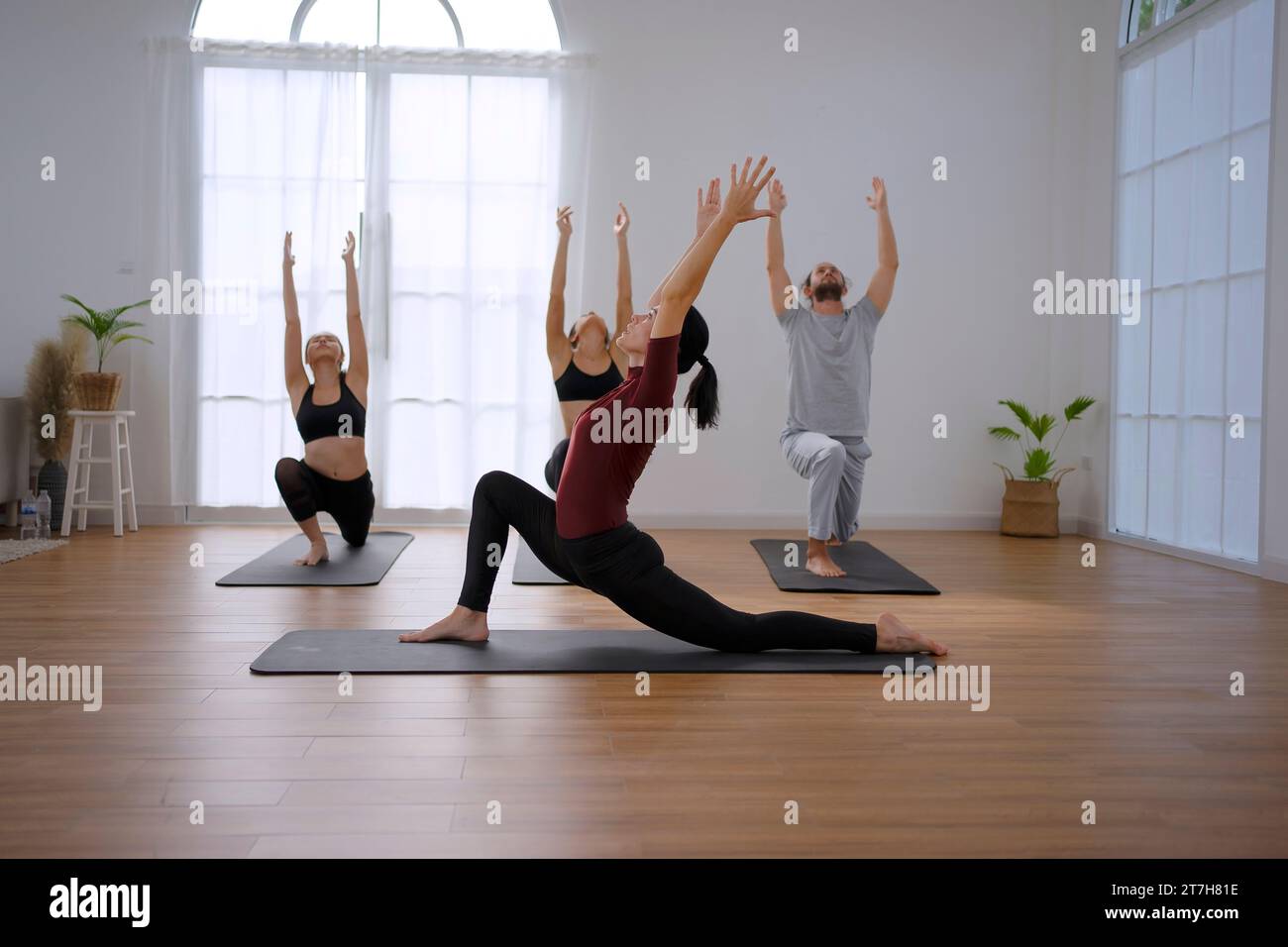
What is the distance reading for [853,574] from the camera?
170 inches

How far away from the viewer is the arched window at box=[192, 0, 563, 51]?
5.98m

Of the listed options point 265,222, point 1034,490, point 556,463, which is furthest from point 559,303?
point 1034,490

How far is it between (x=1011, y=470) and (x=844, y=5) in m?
2.82

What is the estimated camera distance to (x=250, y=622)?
3.28 m

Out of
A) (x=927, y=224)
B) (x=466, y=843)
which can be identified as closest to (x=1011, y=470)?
(x=927, y=224)

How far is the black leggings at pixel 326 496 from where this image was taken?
446 centimetres

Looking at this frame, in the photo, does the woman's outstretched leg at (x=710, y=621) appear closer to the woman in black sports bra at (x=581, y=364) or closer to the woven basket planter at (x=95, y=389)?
the woman in black sports bra at (x=581, y=364)

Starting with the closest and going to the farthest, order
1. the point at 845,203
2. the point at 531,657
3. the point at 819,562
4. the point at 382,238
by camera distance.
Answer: the point at 531,657 < the point at 819,562 < the point at 382,238 < the point at 845,203

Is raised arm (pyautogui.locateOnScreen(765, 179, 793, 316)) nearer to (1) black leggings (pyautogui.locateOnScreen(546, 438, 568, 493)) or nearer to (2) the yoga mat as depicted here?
(1) black leggings (pyautogui.locateOnScreen(546, 438, 568, 493))

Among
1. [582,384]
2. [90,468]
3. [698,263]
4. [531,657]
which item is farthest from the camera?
[90,468]

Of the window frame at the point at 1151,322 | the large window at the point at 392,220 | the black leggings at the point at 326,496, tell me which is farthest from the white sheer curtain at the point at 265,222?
the window frame at the point at 1151,322

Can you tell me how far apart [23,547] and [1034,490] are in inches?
197

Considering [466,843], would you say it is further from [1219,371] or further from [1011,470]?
[1011,470]

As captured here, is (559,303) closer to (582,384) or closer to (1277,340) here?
(582,384)
